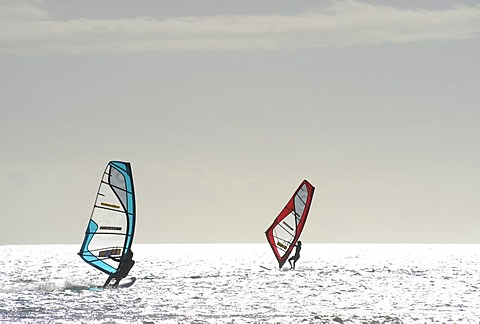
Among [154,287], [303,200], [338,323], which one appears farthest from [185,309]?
[303,200]

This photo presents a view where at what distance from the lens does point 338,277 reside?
4400cm

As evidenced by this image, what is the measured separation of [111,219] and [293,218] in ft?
49.7

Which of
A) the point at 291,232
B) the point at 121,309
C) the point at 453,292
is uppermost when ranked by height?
the point at 291,232

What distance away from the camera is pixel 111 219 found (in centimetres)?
2895

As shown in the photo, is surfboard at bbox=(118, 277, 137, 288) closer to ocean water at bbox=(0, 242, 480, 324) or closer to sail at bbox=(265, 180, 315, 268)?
ocean water at bbox=(0, 242, 480, 324)

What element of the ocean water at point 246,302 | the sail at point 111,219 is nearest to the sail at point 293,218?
the ocean water at point 246,302

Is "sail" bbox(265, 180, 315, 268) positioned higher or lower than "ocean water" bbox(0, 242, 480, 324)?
higher

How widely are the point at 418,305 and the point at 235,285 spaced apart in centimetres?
1144

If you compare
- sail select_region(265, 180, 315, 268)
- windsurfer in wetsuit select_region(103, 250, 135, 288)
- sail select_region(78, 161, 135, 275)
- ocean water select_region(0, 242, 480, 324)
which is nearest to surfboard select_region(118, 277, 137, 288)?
ocean water select_region(0, 242, 480, 324)

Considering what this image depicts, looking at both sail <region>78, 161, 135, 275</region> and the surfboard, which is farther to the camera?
the surfboard

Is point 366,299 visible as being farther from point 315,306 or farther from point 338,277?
point 338,277

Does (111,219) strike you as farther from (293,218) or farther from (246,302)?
(293,218)

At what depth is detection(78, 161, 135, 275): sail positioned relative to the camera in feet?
94.1

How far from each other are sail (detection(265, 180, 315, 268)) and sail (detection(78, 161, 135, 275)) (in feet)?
45.8
